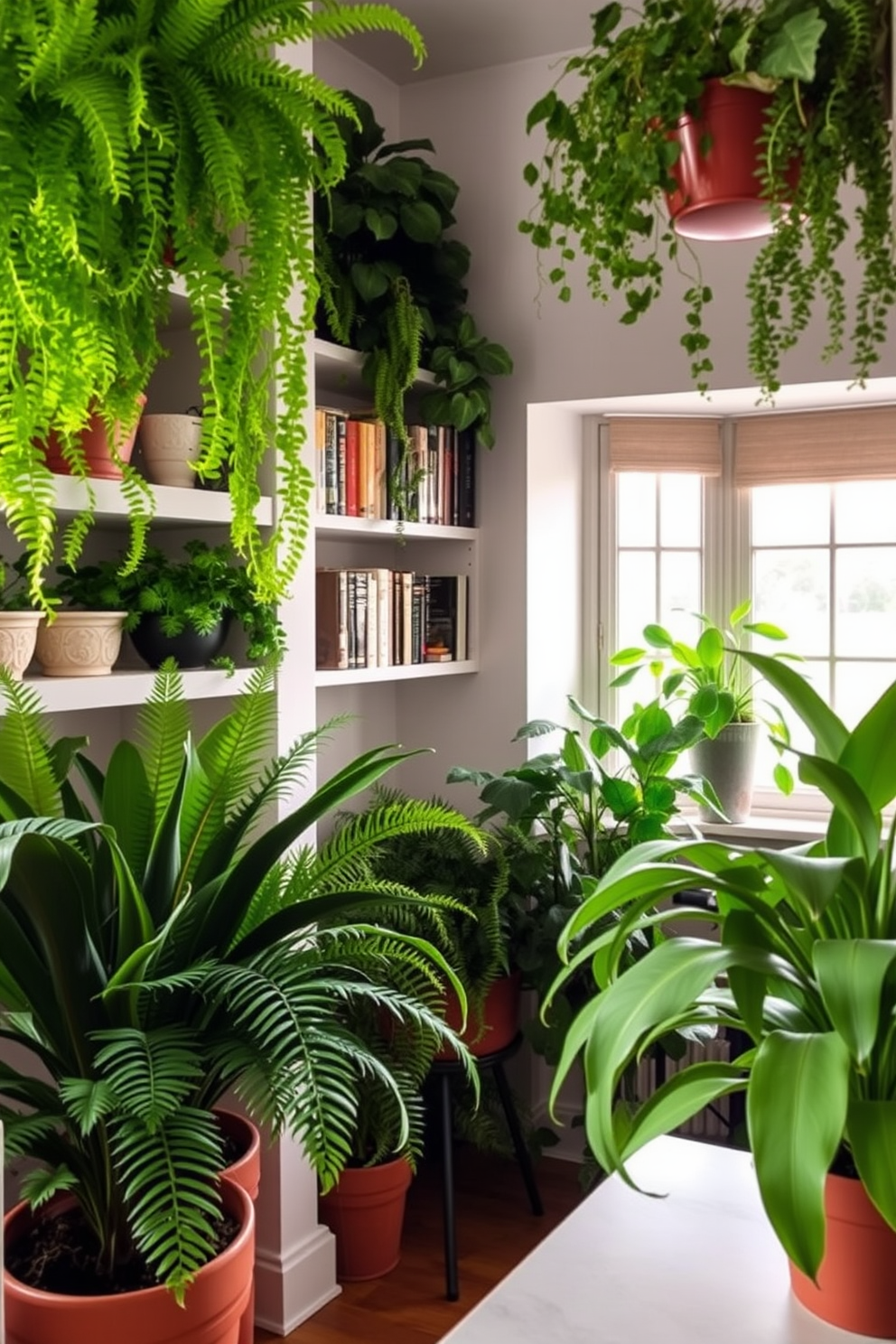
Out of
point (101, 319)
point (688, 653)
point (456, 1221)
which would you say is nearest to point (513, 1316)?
point (101, 319)

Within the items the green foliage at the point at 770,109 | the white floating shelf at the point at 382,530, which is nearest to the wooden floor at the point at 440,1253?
the white floating shelf at the point at 382,530

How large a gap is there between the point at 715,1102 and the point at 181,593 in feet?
6.63

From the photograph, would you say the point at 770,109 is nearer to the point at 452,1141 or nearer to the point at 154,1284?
the point at 154,1284

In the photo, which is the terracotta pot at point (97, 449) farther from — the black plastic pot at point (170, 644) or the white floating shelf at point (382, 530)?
the white floating shelf at point (382, 530)

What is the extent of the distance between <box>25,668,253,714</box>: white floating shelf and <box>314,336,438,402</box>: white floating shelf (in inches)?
36.7

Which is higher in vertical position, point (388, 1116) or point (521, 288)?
A: point (521, 288)

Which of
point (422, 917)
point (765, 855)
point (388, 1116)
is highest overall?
point (765, 855)

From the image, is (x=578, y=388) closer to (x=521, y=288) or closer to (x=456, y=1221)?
→ (x=521, y=288)

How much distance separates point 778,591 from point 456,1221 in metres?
1.86

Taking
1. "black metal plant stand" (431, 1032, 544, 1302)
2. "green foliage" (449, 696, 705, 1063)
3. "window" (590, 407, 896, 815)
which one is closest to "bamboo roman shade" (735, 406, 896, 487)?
"window" (590, 407, 896, 815)

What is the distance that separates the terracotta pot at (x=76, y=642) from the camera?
1.89 metres

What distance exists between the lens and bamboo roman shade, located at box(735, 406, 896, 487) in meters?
3.20

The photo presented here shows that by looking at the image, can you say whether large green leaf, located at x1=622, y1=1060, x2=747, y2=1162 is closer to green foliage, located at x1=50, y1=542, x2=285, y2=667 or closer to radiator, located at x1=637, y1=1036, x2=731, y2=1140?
green foliage, located at x1=50, y1=542, x2=285, y2=667

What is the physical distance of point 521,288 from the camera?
321cm
